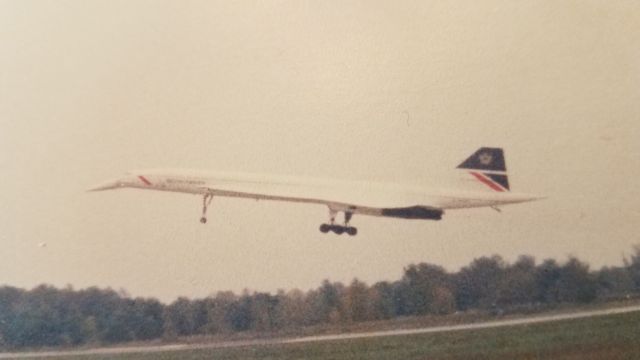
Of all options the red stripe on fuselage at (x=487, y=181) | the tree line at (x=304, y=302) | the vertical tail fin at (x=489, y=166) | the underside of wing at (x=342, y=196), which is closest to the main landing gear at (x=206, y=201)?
the underside of wing at (x=342, y=196)

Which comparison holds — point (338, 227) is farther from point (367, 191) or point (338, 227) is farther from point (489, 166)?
point (489, 166)

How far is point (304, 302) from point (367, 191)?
4.71ft

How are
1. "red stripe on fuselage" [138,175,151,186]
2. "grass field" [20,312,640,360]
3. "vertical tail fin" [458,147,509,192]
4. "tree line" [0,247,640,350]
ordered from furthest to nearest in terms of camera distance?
"red stripe on fuselage" [138,175,151,186], "tree line" [0,247,640,350], "vertical tail fin" [458,147,509,192], "grass field" [20,312,640,360]

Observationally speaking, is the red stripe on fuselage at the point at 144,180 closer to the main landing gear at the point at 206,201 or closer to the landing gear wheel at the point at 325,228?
the main landing gear at the point at 206,201

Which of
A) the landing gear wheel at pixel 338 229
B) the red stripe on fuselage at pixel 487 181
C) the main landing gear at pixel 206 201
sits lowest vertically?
the landing gear wheel at pixel 338 229

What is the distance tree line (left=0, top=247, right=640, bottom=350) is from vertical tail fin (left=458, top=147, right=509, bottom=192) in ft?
2.81

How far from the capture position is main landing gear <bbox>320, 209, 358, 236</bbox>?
8.33 m

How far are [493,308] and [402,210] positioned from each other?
65.8 inches

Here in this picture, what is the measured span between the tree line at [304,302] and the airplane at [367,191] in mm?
637

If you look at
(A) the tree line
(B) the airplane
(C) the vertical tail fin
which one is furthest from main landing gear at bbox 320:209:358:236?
(C) the vertical tail fin

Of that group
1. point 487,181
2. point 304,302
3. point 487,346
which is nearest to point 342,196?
point 304,302

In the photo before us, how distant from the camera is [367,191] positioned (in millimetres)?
8344

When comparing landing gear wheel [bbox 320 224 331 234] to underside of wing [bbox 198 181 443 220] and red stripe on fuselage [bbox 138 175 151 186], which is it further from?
red stripe on fuselage [bbox 138 175 151 186]

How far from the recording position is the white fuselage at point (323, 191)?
832 centimetres
